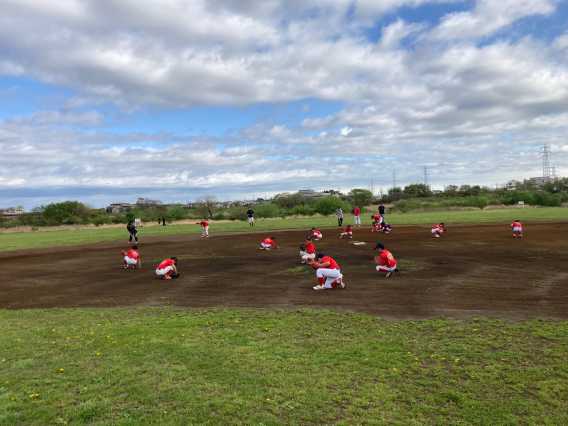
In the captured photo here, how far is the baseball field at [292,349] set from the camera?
4.95 m

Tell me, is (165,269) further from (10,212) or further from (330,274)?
(10,212)

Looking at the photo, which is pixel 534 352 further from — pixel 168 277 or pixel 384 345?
pixel 168 277

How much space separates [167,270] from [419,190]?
121 m

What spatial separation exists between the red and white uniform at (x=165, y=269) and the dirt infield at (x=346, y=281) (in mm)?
396

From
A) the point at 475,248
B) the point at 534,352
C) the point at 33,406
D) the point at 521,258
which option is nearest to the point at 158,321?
the point at 33,406

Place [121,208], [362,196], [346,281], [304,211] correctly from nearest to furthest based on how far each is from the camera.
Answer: [346,281]
[304,211]
[362,196]
[121,208]

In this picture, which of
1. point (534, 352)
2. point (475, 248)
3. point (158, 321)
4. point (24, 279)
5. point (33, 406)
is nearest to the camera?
point (33, 406)

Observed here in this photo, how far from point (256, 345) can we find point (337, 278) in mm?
5275

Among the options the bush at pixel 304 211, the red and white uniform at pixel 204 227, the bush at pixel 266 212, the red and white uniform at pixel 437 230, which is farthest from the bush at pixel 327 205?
the red and white uniform at pixel 437 230

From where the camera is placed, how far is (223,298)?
36.5 ft

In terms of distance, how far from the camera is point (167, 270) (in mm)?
14281

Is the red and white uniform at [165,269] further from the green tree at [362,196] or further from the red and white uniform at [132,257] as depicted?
the green tree at [362,196]

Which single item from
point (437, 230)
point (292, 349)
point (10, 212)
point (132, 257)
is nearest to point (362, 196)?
point (437, 230)

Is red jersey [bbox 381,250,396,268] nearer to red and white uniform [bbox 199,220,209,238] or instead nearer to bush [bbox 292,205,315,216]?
red and white uniform [bbox 199,220,209,238]
